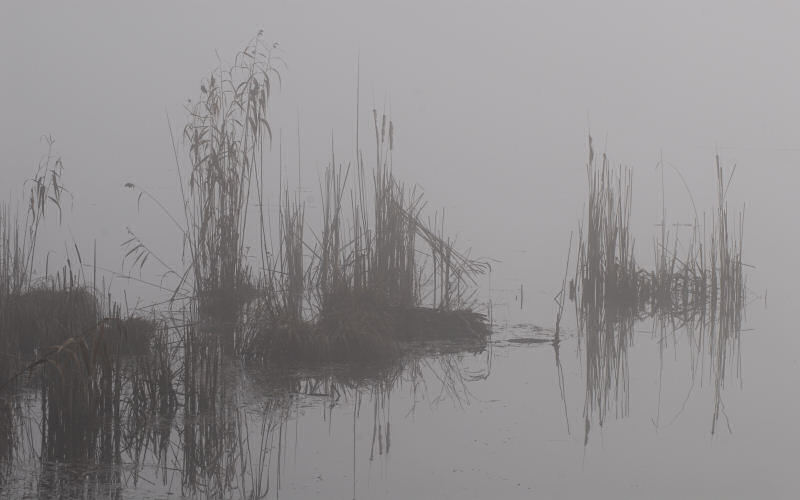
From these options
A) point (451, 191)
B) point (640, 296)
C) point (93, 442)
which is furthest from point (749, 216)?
point (93, 442)

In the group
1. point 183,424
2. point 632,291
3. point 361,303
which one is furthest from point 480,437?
point 632,291

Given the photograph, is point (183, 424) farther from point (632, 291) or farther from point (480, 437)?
point (632, 291)

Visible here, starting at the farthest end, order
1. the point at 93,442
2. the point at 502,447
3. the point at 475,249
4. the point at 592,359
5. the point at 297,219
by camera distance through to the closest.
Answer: the point at 475,249
the point at 297,219
the point at 592,359
the point at 502,447
the point at 93,442

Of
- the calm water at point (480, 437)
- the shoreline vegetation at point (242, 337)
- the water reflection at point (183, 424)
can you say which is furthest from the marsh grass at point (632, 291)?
the water reflection at point (183, 424)

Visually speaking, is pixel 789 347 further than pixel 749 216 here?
No

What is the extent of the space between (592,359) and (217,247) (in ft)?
5.14

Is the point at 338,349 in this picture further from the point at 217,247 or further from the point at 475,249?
the point at 475,249

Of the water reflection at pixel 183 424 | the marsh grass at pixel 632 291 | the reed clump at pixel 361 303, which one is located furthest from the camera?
the marsh grass at pixel 632 291

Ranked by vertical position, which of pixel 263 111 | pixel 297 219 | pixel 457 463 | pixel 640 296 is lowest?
pixel 457 463

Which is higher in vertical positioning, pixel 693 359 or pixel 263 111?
pixel 263 111

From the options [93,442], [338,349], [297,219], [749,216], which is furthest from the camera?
[749,216]

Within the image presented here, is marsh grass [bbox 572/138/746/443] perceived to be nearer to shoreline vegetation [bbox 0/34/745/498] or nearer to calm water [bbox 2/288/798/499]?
shoreline vegetation [bbox 0/34/745/498]

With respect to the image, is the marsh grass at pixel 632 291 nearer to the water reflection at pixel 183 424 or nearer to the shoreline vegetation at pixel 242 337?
the shoreline vegetation at pixel 242 337

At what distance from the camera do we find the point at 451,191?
10531 millimetres
